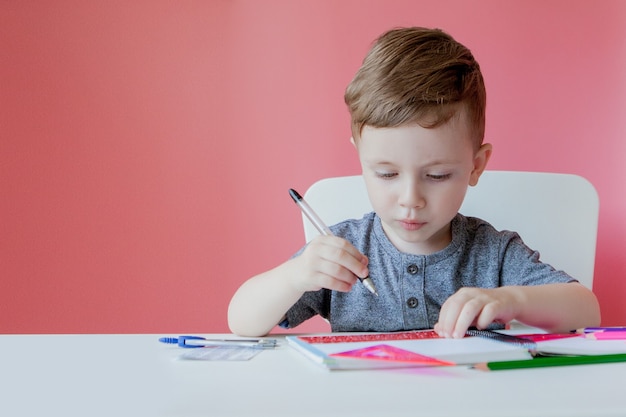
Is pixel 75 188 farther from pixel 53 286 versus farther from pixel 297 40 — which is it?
pixel 297 40

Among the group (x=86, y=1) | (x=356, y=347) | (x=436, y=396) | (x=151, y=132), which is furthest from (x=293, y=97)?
(x=436, y=396)

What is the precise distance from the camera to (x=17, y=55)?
1.94 meters

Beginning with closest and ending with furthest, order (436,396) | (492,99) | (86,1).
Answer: (436,396) < (492,99) < (86,1)

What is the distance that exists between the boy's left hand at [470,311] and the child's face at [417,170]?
0.19 metres

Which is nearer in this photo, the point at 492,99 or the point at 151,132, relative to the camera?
the point at 492,99

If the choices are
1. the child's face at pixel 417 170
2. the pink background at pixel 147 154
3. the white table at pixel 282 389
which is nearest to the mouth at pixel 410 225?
the child's face at pixel 417 170

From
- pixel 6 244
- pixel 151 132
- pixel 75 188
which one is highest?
pixel 151 132

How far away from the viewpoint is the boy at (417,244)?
90 cm

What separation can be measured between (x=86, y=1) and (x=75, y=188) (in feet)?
1.60

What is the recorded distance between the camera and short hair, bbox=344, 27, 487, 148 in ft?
3.27

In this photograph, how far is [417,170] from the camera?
966mm

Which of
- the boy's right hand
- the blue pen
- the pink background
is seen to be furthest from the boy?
the pink background

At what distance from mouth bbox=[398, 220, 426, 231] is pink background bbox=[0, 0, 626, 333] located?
90 centimetres

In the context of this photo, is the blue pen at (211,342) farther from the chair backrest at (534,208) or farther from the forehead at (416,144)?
the chair backrest at (534,208)
